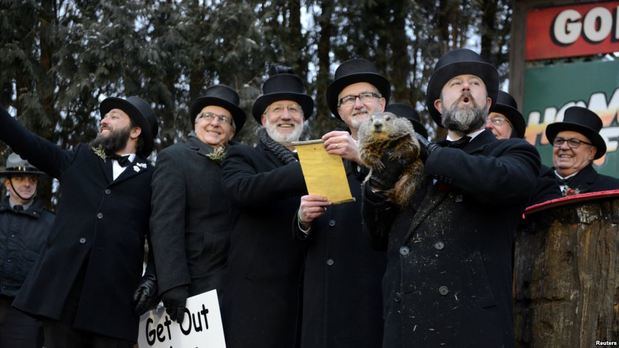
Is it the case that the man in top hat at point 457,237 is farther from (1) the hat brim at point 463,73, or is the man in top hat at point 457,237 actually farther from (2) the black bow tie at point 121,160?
(2) the black bow tie at point 121,160

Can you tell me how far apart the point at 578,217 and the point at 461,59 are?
3.07 ft

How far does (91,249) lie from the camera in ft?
16.9

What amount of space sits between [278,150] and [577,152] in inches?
87.2

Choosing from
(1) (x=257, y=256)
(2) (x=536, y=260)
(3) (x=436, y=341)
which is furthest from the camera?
(1) (x=257, y=256)

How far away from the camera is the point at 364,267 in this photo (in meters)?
4.46

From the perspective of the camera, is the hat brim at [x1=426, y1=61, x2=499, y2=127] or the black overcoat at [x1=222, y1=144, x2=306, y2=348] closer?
the hat brim at [x1=426, y1=61, x2=499, y2=127]

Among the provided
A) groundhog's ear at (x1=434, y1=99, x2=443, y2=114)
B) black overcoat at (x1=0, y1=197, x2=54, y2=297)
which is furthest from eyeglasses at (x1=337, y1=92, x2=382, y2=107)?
black overcoat at (x1=0, y1=197, x2=54, y2=297)

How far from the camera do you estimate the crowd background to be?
9391mm

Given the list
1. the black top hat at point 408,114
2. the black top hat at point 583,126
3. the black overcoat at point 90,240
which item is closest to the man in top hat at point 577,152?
the black top hat at point 583,126

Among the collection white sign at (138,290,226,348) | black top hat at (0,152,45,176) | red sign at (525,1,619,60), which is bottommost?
white sign at (138,290,226,348)

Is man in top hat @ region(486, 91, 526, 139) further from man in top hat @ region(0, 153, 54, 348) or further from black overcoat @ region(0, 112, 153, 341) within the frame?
man in top hat @ region(0, 153, 54, 348)

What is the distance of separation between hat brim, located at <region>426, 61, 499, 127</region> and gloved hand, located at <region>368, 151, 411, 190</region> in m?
0.58

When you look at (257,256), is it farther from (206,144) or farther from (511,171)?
(511,171)

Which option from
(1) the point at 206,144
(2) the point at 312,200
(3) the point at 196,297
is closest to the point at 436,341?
(2) the point at 312,200
